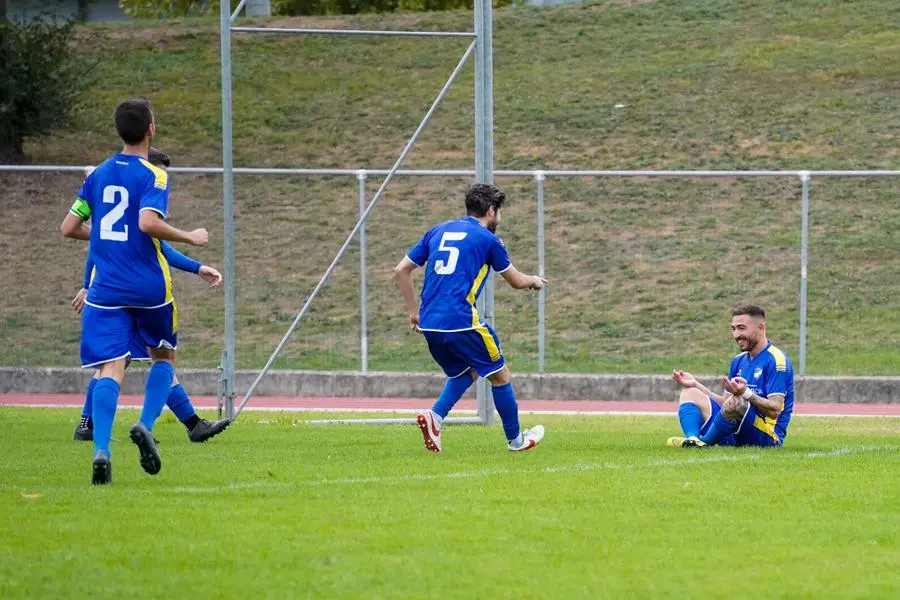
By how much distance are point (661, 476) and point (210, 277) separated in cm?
290

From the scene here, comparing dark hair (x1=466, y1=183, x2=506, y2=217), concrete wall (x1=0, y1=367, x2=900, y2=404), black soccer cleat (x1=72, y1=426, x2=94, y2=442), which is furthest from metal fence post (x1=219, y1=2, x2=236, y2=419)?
concrete wall (x1=0, y1=367, x2=900, y2=404)

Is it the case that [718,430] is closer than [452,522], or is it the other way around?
[452,522]

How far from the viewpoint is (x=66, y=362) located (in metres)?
20.0

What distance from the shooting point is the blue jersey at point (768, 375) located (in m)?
10.8

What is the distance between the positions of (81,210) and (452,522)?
3.38 metres

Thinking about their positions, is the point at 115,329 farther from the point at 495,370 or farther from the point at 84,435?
the point at 84,435

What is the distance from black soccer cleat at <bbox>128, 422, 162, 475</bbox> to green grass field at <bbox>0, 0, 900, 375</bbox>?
36.2 feet

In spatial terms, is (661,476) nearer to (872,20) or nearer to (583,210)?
(583,210)

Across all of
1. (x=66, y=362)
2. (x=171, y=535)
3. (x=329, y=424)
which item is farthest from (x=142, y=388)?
(x=171, y=535)

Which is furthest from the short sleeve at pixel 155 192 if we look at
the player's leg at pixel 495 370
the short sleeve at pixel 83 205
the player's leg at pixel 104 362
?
the player's leg at pixel 495 370

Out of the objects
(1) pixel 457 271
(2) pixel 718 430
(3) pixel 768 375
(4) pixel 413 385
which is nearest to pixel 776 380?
(3) pixel 768 375

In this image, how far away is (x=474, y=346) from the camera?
1079cm

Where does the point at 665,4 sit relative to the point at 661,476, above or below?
above

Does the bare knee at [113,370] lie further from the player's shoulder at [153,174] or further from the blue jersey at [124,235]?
the player's shoulder at [153,174]
